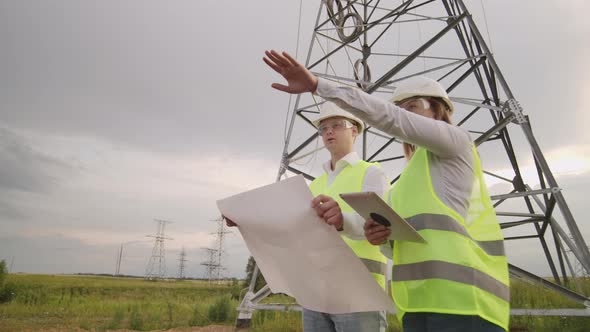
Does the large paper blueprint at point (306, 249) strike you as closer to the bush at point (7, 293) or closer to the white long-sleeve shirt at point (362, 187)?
the white long-sleeve shirt at point (362, 187)

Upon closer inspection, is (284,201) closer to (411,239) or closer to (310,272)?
(310,272)

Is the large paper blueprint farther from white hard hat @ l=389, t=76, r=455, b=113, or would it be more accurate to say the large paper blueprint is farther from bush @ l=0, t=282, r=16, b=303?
bush @ l=0, t=282, r=16, b=303

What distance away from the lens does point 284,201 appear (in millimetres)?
1615

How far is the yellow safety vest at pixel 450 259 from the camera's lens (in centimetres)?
118

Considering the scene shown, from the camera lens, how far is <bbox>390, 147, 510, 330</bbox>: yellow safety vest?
1.18 meters

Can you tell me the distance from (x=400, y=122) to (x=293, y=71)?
1.51 ft

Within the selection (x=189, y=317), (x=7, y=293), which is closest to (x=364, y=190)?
(x=189, y=317)

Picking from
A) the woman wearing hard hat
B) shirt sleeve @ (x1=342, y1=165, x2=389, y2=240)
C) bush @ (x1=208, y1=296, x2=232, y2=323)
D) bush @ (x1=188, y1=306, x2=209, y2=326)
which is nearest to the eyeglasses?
shirt sleeve @ (x1=342, y1=165, x2=389, y2=240)

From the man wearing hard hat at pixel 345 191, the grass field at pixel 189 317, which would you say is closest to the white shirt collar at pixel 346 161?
the man wearing hard hat at pixel 345 191

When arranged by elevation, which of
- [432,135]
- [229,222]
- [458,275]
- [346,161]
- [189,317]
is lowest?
[189,317]

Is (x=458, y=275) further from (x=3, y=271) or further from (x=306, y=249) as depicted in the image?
(x=3, y=271)

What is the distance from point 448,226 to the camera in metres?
1.25

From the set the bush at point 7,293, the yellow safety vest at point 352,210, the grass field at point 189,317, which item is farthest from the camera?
the bush at point 7,293

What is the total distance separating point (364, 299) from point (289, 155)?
3888mm
